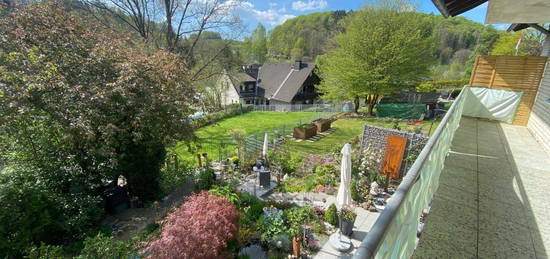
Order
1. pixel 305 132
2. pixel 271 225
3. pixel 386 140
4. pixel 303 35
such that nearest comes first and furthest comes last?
1. pixel 271 225
2. pixel 386 140
3. pixel 305 132
4. pixel 303 35

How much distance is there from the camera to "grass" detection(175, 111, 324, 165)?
46.0ft

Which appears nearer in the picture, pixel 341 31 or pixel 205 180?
pixel 205 180

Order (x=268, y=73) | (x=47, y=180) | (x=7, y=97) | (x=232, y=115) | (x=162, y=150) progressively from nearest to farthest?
1. (x=7, y=97)
2. (x=47, y=180)
3. (x=162, y=150)
4. (x=232, y=115)
5. (x=268, y=73)

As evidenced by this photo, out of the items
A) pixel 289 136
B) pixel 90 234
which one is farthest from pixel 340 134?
pixel 90 234

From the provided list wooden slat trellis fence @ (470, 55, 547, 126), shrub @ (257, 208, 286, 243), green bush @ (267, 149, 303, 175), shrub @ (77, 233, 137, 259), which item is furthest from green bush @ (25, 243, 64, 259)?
wooden slat trellis fence @ (470, 55, 547, 126)

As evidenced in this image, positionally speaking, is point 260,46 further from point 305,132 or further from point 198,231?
point 198,231

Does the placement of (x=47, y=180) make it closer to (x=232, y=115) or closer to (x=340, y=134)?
(x=340, y=134)

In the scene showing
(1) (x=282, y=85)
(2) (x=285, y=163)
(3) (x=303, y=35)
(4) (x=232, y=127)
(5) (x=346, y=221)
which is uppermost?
(3) (x=303, y=35)

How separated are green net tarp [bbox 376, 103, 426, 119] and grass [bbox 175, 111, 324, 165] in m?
6.51

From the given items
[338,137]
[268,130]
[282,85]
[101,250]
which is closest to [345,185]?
[101,250]

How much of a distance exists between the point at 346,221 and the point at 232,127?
17.0 meters

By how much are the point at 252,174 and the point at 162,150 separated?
3.88 m

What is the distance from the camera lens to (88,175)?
6383mm

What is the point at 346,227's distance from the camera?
5.58m
